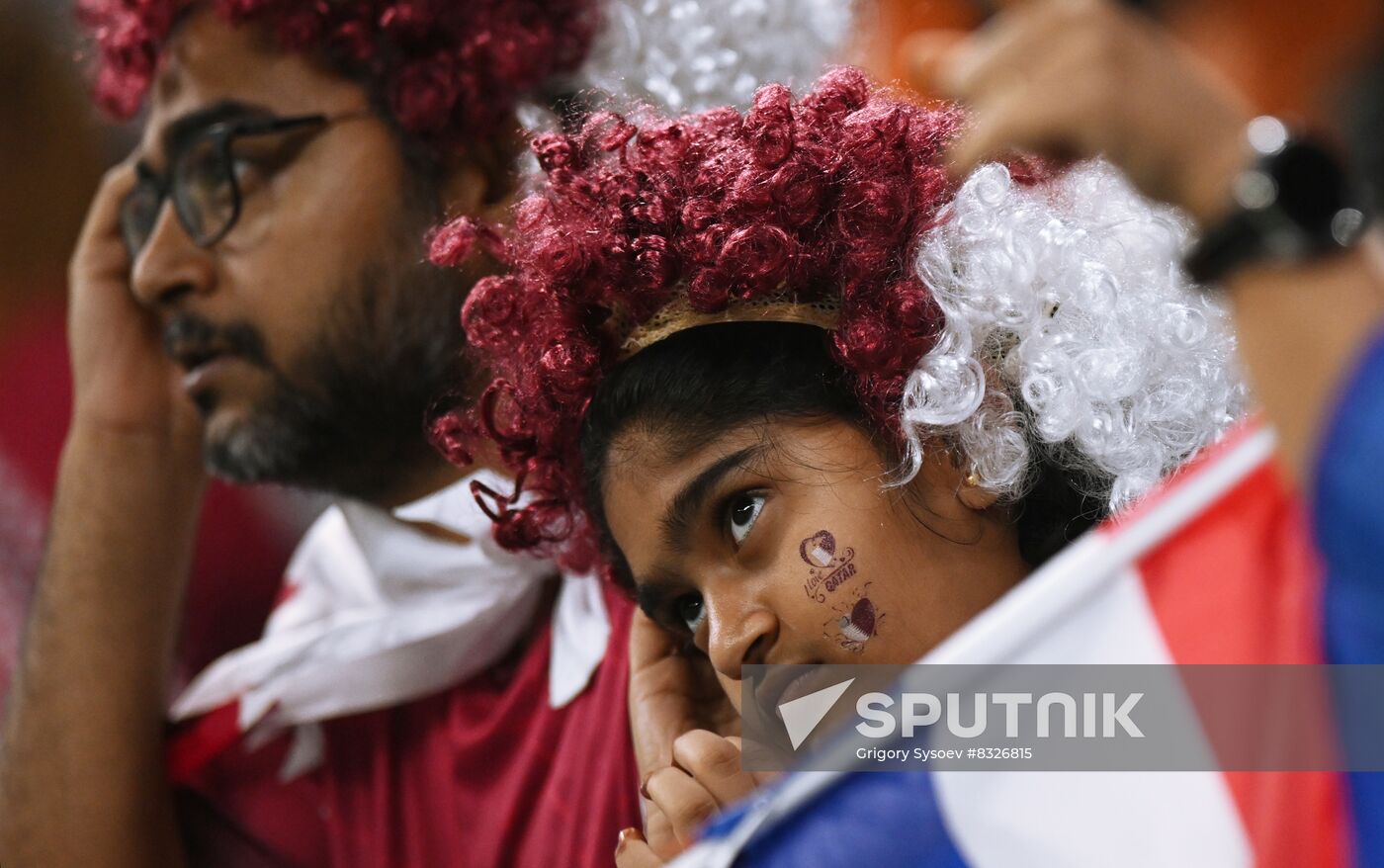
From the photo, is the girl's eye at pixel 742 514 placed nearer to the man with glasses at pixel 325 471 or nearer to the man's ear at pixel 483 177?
the man with glasses at pixel 325 471

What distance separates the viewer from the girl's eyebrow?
119 cm

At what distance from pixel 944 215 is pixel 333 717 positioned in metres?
1.13

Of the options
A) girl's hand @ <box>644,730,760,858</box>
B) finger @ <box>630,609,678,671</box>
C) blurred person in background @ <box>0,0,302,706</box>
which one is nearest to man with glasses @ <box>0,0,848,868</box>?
finger @ <box>630,609,678,671</box>

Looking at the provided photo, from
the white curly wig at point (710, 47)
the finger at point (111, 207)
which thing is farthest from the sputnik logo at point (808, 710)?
the finger at point (111, 207)

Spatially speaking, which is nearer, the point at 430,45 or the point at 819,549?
the point at 819,549

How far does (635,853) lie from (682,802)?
0.26 ft

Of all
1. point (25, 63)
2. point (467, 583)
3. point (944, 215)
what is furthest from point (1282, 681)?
point (25, 63)

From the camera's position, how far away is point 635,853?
1248 mm

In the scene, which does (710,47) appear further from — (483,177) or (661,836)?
(661,836)

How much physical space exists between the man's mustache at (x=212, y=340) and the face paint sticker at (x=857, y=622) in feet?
3.20

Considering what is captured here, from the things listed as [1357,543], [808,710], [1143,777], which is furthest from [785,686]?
→ [1357,543]

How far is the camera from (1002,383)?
46.8 inches

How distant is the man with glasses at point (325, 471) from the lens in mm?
1765

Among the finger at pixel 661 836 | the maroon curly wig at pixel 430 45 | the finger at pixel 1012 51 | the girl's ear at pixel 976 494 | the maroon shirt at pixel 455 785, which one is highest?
the maroon curly wig at pixel 430 45
